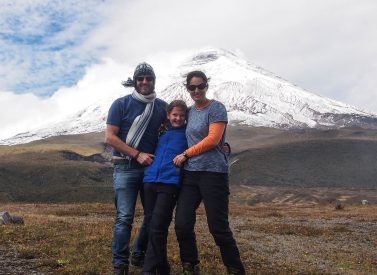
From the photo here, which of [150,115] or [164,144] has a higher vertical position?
[150,115]

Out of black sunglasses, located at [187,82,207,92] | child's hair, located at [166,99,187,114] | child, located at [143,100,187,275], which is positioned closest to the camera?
child, located at [143,100,187,275]

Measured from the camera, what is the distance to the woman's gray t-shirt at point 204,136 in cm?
692

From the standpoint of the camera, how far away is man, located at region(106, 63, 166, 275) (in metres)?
7.37

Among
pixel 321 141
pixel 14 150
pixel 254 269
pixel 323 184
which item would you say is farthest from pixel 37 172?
pixel 254 269

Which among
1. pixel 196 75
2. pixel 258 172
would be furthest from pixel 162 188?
pixel 258 172

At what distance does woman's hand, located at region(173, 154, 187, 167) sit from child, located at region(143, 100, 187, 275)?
4.1 inches

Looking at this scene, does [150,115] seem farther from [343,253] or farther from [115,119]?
[343,253]

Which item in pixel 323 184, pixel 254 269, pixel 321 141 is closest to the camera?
pixel 254 269

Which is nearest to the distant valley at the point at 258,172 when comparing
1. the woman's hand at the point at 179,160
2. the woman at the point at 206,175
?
the woman at the point at 206,175

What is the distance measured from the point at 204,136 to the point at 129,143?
1.21 meters

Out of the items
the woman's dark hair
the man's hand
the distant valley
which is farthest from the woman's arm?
the distant valley

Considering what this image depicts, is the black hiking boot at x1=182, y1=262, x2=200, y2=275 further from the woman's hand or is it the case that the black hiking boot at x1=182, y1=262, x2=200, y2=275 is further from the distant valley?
the distant valley

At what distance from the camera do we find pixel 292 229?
18.6 metres

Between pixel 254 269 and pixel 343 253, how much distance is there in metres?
4.97
